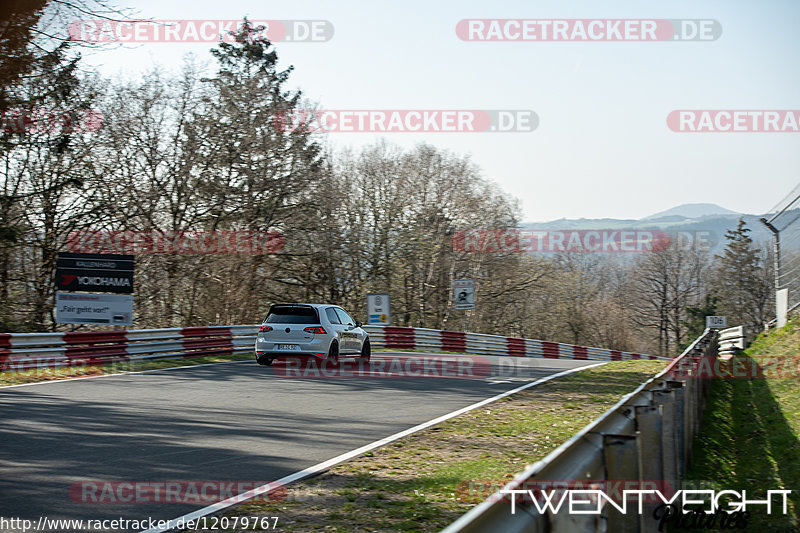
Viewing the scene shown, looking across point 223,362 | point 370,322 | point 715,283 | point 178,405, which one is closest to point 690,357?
point 178,405

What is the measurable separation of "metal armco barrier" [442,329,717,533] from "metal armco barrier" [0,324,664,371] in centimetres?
1345

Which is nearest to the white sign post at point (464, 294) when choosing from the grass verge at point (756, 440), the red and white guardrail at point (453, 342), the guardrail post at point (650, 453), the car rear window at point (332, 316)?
the red and white guardrail at point (453, 342)

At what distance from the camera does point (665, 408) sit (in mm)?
5531

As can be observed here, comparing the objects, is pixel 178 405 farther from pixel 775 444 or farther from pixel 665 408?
pixel 775 444

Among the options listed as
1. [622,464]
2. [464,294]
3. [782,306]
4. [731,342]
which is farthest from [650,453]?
[464,294]

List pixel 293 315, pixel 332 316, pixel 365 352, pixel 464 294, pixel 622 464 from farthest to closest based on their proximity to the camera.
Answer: pixel 464 294 → pixel 365 352 → pixel 332 316 → pixel 293 315 → pixel 622 464

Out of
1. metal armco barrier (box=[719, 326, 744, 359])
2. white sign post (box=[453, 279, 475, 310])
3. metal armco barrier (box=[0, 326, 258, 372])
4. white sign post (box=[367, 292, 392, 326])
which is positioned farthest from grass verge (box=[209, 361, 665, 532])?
white sign post (box=[453, 279, 475, 310])

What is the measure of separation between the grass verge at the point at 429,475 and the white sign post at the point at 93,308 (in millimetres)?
12049

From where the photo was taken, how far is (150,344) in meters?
19.1

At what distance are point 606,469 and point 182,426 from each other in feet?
22.8

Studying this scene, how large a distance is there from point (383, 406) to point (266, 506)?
6162 millimetres

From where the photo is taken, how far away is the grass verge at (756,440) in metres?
7.62

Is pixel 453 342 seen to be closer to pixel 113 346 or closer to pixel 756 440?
pixel 113 346

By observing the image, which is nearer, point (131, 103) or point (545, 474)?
point (545, 474)
